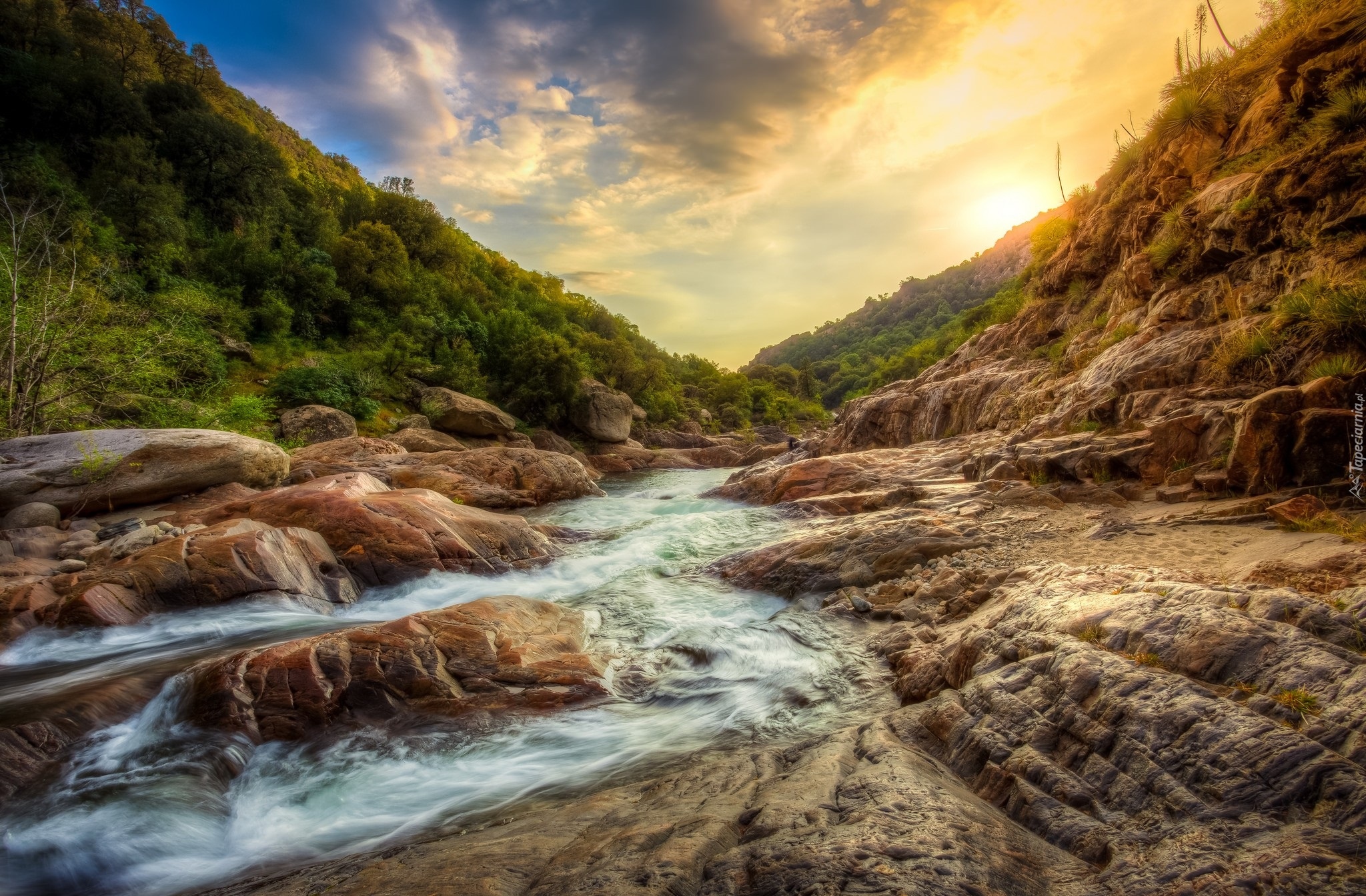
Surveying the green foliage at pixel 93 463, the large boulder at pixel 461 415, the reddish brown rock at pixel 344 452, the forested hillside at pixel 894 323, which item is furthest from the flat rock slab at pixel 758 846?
the forested hillside at pixel 894 323

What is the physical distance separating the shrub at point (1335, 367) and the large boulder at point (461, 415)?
86.4 feet

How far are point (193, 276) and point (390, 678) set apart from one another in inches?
1188

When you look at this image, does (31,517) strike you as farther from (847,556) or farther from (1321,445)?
(1321,445)

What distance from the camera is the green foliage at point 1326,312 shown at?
17.9 feet

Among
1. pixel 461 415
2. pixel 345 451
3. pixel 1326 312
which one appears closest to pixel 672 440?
pixel 461 415

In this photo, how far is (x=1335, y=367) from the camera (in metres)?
5.34

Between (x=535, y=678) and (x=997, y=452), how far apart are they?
8.99 meters

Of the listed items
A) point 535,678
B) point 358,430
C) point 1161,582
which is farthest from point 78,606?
point 358,430

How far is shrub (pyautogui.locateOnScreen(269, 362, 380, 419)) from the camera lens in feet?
69.5

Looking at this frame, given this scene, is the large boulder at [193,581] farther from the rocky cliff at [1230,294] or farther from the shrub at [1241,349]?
the shrub at [1241,349]

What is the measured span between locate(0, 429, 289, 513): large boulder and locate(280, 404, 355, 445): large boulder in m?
8.99

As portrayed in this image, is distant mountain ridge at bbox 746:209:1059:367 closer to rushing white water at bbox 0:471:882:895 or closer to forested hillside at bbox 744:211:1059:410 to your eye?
forested hillside at bbox 744:211:1059:410

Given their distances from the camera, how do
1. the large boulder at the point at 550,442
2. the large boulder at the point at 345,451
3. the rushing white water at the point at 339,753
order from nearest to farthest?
the rushing white water at the point at 339,753 → the large boulder at the point at 345,451 → the large boulder at the point at 550,442

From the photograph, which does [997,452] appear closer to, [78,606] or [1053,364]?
[1053,364]
